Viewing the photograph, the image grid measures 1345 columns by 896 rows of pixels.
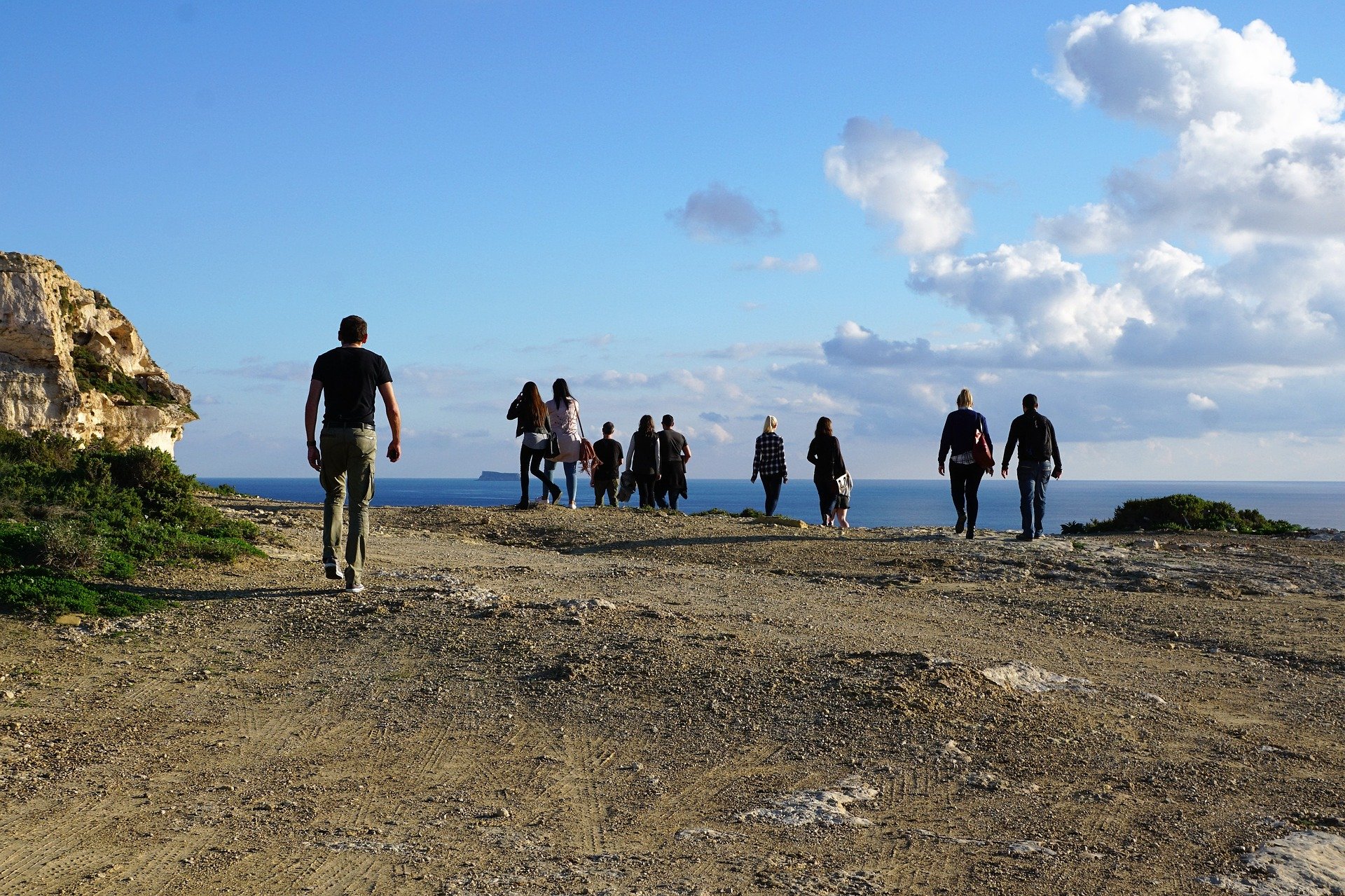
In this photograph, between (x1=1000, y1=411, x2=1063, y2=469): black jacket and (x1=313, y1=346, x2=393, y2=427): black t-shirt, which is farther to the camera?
(x1=1000, y1=411, x2=1063, y2=469): black jacket

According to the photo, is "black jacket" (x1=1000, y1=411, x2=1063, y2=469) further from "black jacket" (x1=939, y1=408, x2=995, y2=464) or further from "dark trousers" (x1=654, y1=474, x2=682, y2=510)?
"dark trousers" (x1=654, y1=474, x2=682, y2=510)

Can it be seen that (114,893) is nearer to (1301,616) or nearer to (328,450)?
(328,450)

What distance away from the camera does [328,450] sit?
8.75 m

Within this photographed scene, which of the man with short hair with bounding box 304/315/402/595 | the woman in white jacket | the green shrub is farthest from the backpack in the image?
the green shrub

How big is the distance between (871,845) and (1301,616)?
7538mm

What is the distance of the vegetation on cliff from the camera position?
27.5ft

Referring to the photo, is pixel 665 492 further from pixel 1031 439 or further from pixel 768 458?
pixel 1031 439

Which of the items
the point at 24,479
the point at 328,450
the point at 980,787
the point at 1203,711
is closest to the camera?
the point at 980,787

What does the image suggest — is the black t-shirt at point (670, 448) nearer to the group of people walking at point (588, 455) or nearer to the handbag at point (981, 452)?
the group of people walking at point (588, 455)

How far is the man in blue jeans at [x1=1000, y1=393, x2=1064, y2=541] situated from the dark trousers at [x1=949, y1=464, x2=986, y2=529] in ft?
1.37

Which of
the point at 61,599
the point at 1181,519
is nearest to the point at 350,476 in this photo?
the point at 61,599

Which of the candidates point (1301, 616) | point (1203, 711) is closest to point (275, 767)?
point (1203, 711)

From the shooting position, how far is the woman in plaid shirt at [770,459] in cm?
1880

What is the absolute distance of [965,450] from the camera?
614 inches
